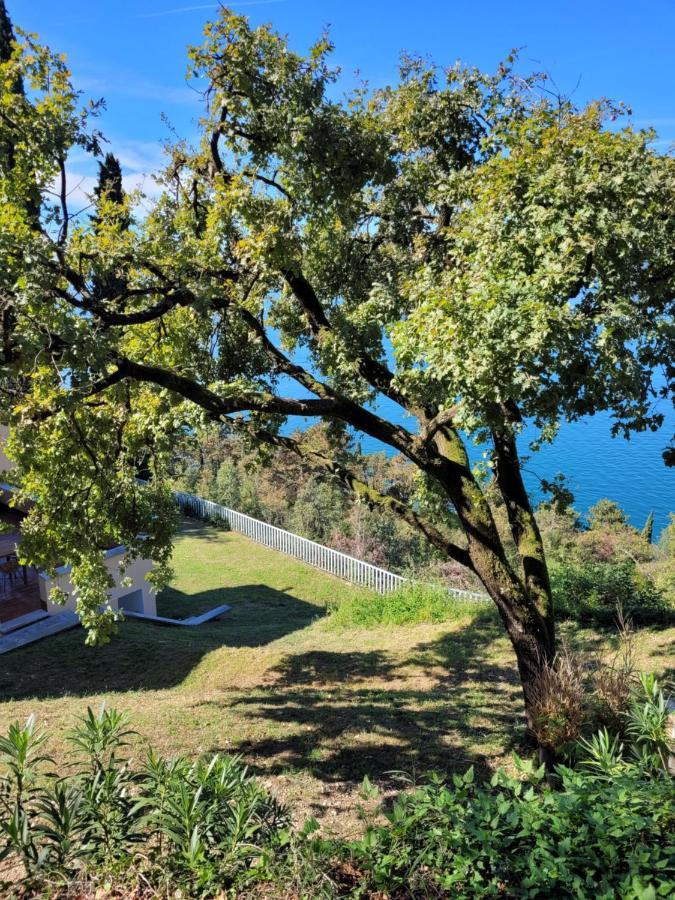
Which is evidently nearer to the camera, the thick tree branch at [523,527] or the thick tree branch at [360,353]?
the thick tree branch at [523,527]

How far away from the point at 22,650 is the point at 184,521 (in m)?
14.5

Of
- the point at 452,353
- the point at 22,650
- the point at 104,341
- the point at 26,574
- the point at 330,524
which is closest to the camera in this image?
the point at 452,353

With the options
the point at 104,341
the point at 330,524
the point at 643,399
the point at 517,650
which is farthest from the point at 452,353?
the point at 330,524

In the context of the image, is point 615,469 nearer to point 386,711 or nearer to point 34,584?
point 386,711

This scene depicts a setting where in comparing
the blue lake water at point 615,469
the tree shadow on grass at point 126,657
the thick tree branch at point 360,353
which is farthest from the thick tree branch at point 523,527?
the blue lake water at point 615,469

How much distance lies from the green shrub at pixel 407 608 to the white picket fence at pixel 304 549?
0.95 meters

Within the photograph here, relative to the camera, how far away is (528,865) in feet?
7.78

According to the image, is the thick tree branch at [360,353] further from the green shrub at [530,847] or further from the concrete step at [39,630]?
the concrete step at [39,630]

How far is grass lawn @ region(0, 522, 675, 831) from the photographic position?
215 inches

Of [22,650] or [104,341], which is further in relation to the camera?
[22,650]

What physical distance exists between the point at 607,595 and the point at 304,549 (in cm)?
1015

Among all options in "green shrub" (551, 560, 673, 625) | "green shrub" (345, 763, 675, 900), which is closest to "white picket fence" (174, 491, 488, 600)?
"green shrub" (551, 560, 673, 625)

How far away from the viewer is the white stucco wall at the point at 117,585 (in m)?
10.7

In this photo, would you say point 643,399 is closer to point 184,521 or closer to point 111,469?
point 111,469
